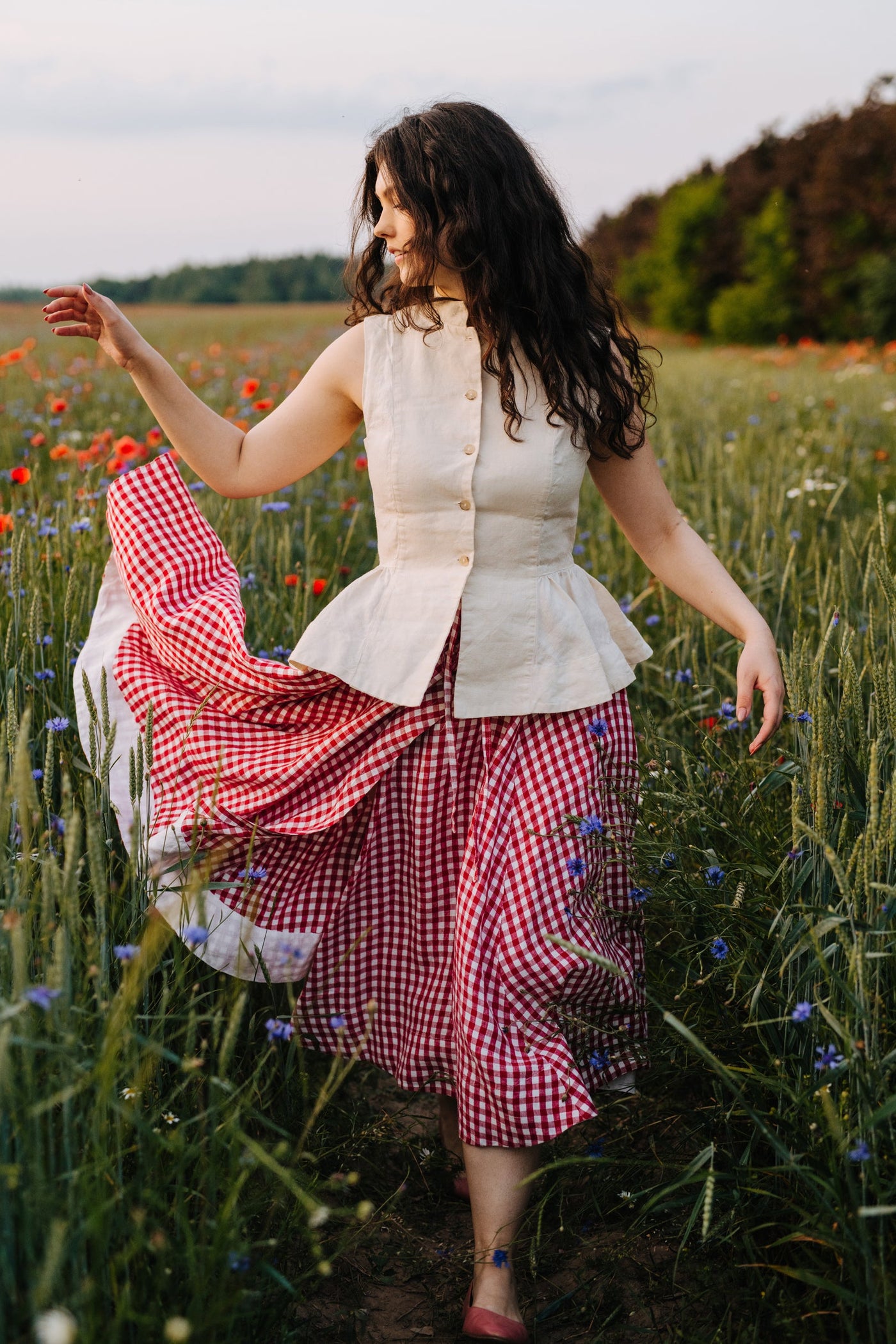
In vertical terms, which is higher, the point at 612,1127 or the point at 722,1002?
the point at 722,1002

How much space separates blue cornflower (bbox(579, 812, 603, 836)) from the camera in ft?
5.63

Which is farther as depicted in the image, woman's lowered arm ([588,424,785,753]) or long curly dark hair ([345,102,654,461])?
woman's lowered arm ([588,424,785,753])

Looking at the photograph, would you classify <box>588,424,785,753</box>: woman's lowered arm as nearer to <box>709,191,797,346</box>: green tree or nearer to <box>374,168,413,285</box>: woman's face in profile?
<box>374,168,413,285</box>: woman's face in profile

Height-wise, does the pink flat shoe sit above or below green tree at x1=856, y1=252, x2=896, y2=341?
below

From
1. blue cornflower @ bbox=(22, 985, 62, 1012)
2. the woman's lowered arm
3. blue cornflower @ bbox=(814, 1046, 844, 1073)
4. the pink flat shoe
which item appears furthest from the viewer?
the woman's lowered arm

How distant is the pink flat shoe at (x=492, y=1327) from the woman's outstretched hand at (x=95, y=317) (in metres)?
1.51

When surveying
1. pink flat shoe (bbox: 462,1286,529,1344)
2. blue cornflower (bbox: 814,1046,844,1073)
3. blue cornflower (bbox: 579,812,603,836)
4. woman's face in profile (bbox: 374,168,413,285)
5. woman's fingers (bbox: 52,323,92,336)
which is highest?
woman's face in profile (bbox: 374,168,413,285)

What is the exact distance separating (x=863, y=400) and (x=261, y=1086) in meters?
6.22

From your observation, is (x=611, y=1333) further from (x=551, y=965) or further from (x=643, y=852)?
(x=643, y=852)

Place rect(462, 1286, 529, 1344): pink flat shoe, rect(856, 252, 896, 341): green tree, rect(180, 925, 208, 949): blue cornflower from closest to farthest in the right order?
1. rect(180, 925, 208, 949): blue cornflower
2. rect(462, 1286, 529, 1344): pink flat shoe
3. rect(856, 252, 896, 341): green tree

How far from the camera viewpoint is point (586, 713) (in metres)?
1.84

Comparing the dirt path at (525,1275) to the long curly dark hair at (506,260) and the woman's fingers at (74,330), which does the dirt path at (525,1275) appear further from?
the woman's fingers at (74,330)

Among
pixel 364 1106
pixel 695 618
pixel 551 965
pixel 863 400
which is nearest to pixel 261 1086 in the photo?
pixel 364 1106

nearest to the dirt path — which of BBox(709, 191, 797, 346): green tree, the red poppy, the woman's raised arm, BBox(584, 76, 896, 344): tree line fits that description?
the woman's raised arm
